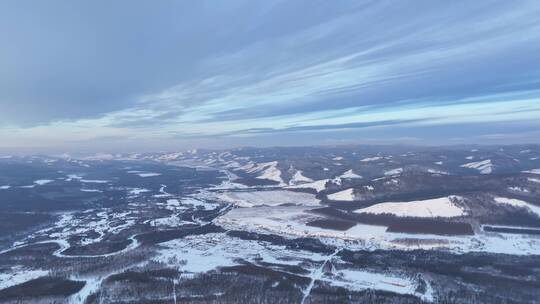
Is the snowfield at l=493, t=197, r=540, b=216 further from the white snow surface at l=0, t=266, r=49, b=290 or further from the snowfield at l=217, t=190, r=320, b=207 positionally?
the white snow surface at l=0, t=266, r=49, b=290

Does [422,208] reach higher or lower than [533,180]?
lower

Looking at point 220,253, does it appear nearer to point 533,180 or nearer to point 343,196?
point 343,196

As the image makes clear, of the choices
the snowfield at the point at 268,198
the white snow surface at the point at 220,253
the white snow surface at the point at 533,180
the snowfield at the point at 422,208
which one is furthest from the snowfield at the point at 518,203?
the white snow surface at the point at 220,253

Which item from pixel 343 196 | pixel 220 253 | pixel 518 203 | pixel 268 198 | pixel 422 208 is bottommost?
pixel 268 198

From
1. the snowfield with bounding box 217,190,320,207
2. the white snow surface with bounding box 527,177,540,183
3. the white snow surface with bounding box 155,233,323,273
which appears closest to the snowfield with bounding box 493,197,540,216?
the white snow surface with bounding box 527,177,540,183

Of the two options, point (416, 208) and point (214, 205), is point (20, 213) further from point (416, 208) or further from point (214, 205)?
point (416, 208)

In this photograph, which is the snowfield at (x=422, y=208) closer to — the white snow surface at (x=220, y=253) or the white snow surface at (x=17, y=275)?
the white snow surface at (x=220, y=253)

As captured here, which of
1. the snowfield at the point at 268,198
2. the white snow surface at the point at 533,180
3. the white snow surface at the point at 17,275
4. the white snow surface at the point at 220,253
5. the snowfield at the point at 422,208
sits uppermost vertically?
the white snow surface at the point at 17,275

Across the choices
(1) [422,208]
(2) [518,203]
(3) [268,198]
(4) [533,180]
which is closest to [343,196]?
(3) [268,198]

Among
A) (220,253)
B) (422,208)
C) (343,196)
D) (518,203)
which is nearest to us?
(220,253)
